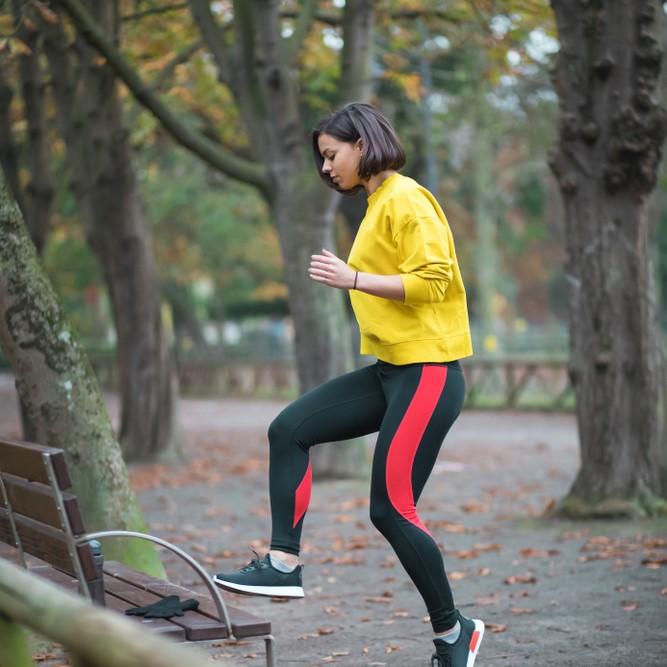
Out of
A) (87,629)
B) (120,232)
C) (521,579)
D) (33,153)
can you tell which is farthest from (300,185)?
(87,629)

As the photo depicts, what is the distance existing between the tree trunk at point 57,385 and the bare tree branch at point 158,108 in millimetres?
5367

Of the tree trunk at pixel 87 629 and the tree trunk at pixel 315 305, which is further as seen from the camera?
the tree trunk at pixel 315 305

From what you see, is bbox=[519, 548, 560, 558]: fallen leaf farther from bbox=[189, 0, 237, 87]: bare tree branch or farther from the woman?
bbox=[189, 0, 237, 87]: bare tree branch

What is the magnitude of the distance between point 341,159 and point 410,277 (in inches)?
21.7

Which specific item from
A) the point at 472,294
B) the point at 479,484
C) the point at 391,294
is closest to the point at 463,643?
the point at 391,294

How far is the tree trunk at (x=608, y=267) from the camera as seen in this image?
9.56 metres

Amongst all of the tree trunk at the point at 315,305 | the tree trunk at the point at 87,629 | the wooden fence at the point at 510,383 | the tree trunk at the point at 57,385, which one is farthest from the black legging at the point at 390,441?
the wooden fence at the point at 510,383

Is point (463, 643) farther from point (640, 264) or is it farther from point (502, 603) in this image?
point (640, 264)

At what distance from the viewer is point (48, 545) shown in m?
4.41

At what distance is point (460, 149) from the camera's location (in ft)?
116

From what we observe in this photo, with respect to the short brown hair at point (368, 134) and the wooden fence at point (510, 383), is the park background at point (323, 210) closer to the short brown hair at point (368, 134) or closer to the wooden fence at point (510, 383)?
the wooden fence at point (510, 383)

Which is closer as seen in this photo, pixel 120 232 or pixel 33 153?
pixel 33 153

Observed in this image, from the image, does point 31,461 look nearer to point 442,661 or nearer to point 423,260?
point 423,260

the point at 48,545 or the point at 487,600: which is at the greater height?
the point at 48,545
